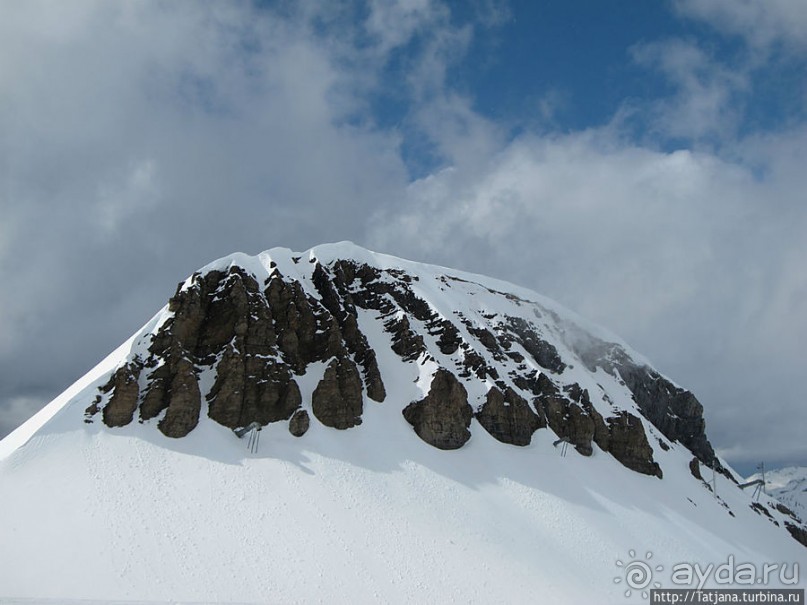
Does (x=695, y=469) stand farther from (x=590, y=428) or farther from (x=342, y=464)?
(x=342, y=464)

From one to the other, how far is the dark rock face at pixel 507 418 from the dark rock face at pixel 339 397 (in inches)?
567

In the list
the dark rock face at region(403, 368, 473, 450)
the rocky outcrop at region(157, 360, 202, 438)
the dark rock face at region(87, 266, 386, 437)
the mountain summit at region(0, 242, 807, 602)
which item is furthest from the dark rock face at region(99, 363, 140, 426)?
the dark rock face at region(403, 368, 473, 450)

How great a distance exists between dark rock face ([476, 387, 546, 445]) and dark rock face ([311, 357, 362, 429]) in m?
14.4

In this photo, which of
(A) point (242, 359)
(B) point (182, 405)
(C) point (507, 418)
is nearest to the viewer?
(B) point (182, 405)

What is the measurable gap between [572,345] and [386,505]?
175ft

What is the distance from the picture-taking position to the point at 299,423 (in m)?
54.8

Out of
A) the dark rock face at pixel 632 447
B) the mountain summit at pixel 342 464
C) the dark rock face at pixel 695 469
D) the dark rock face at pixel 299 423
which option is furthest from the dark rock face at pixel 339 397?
the dark rock face at pixel 695 469

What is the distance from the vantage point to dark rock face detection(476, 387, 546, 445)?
64.3 m

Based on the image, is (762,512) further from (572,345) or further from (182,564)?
(182,564)

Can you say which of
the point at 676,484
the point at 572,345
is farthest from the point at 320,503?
the point at 572,345

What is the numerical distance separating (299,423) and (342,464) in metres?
5.83

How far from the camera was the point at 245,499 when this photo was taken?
45031mm

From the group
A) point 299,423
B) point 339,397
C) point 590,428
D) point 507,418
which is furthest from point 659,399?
point 299,423

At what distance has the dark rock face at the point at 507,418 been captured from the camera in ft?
211
